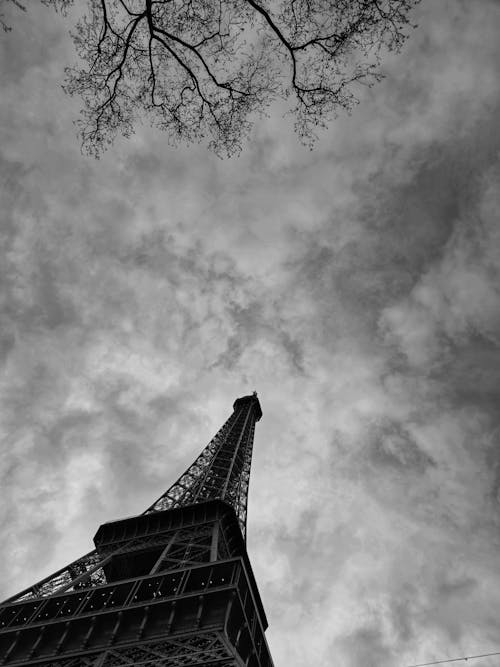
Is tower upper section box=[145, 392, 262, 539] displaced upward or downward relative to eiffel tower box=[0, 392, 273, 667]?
upward

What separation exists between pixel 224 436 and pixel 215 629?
52053mm

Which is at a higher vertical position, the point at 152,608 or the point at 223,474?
the point at 223,474

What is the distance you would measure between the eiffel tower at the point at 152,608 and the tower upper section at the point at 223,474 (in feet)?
15.7

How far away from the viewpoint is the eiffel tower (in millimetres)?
22172

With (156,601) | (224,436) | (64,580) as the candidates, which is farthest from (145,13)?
(224,436)

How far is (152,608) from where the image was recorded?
24.9 m

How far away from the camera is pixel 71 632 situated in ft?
82.6

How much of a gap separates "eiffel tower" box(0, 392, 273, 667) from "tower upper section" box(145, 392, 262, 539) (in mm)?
4770

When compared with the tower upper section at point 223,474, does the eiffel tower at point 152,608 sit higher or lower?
lower

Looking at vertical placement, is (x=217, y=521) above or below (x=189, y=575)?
above

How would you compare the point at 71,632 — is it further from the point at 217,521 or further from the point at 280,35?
the point at 280,35

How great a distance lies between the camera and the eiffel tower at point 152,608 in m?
22.2

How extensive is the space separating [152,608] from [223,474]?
119 ft

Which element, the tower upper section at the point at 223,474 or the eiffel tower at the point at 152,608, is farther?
the tower upper section at the point at 223,474
